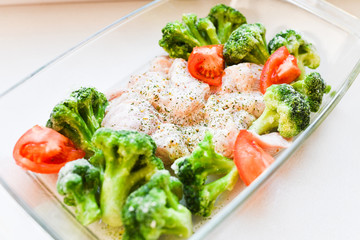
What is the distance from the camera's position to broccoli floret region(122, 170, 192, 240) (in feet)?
4.72

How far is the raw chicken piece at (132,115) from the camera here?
197 centimetres

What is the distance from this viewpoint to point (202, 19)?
2.46 m

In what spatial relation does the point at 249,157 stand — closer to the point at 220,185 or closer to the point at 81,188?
the point at 220,185

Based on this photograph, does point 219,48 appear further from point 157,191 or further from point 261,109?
point 157,191

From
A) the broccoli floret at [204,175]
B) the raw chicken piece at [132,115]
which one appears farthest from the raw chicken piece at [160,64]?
the broccoli floret at [204,175]

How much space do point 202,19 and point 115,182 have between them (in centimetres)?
131

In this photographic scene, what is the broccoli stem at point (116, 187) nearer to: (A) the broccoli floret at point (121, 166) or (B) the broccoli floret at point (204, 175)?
(A) the broccoli floret at point (121, 166)

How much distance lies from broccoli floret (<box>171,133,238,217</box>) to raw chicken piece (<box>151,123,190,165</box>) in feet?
0.35

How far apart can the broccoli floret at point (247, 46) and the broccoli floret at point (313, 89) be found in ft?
1.27

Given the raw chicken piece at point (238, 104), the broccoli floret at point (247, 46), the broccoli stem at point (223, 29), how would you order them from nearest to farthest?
the raw chicken piece at point (238, 104), the broccoli floret at point (247, 46), the broccoli stem at point (223, 29)

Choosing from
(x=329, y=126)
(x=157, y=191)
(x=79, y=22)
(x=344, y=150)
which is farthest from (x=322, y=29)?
(x=79, y=22)

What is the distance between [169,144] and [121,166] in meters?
0.31

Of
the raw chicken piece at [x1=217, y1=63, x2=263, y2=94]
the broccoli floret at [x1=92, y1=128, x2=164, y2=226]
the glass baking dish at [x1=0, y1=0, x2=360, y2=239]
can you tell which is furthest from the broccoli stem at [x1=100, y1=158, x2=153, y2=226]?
the raw chicken piece at [x1=217, y1=63, x2=263, y2=94]

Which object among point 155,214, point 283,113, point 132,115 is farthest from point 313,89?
point 155,214
